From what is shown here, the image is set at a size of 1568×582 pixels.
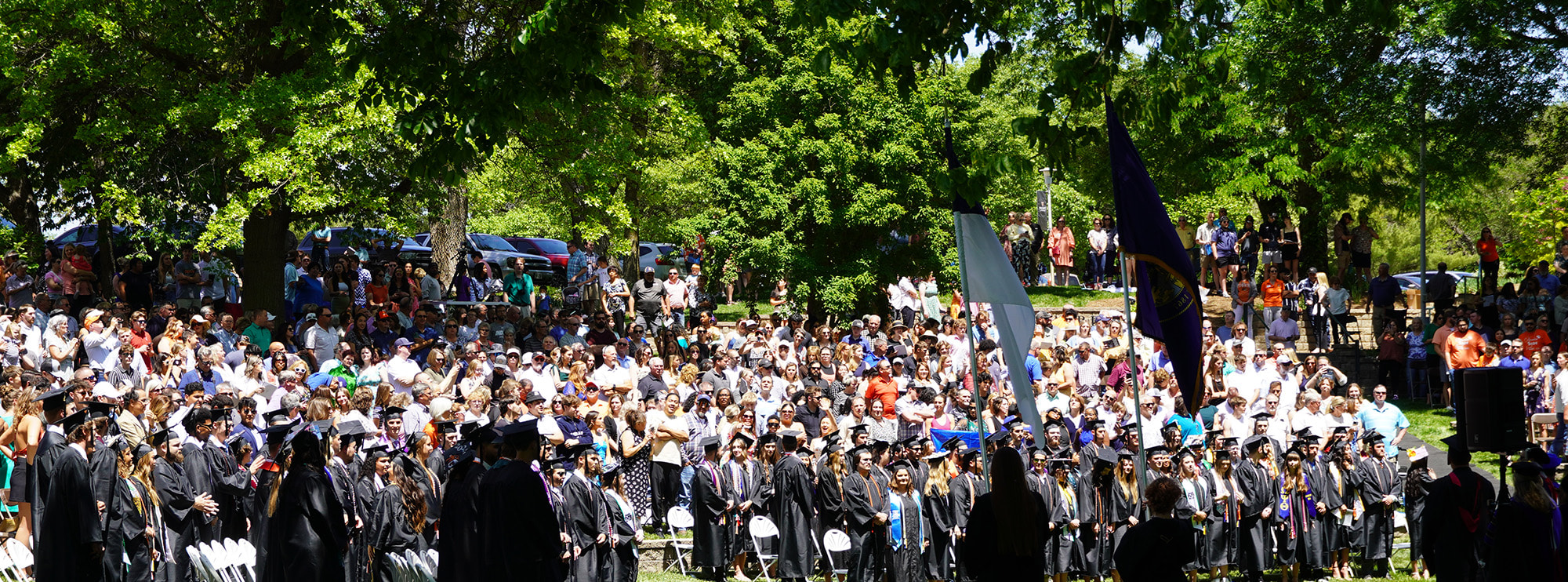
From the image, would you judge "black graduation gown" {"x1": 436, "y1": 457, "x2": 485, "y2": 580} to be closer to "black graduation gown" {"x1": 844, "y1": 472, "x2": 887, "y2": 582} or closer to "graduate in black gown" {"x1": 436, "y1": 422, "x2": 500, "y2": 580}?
"graduate in black gown" {"x1": 436, "y1": 422, "x2": 500, "y2": 580}

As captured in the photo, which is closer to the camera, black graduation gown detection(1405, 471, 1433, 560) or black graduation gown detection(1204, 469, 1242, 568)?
black graduation gown detection(1204, 469, 1242, 568)

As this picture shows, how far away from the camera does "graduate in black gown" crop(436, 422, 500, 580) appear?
8867mm

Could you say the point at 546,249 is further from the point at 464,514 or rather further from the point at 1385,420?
the point at 464,514

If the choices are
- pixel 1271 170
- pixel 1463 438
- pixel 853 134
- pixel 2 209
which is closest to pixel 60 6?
pixel 2 209

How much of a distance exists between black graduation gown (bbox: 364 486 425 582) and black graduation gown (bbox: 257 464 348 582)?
2.31 meters

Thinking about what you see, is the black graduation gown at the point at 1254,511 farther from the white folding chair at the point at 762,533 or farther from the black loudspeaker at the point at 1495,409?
the white folding chair at the point at 762,533

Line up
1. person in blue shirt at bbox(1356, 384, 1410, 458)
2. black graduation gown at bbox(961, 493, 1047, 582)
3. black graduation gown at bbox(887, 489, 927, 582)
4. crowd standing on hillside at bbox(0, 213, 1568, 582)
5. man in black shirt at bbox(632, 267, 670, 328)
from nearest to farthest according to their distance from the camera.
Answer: black graduation gown at bbox(961, 493, 1047, 582) → crowd standing on hillside at bbox(0, 213, 1568, 582) → black graduation gown at bbox(887, 489, 927, 582) → person in blue shirt at bbox(1356, 384, 1410, 458) → man in black shirt at bbox(632, 267, 670, 328)

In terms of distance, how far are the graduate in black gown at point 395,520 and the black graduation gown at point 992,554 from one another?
5.57m

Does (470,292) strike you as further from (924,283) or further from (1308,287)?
(1308,287)

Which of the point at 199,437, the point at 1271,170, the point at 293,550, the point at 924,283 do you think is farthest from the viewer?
the point at 1271,170

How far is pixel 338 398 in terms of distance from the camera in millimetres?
13609

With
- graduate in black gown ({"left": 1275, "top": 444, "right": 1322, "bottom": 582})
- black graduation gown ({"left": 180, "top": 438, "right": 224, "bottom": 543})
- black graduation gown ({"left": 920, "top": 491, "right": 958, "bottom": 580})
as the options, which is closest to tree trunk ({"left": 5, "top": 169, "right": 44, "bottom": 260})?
black graduation gown ({"left": 180, "top": 438, "right": 224, "bottom": 543})

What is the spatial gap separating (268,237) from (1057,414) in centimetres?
1151

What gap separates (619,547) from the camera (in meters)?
12.3
